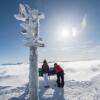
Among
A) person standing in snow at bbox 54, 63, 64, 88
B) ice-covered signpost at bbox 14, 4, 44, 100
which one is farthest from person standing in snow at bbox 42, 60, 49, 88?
ice-covered signpost at bbox 14, 4, 44, 100

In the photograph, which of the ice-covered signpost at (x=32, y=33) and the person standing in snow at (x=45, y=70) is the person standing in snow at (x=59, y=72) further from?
the ice-covered signpost at (x=32, y=33)

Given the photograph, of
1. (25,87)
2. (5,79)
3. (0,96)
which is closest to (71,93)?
(25,87)

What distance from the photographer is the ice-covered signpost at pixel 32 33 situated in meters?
10.2

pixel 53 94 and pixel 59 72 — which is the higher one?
pixel 59 72

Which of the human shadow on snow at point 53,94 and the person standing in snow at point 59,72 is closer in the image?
the human shadow on snow at point 53,94

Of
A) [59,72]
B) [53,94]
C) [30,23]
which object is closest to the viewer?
[30,23]

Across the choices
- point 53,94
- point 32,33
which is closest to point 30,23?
point 32,33

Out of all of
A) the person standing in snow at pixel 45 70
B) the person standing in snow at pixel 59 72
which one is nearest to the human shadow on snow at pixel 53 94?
the person standing in snow at pixel 45 70

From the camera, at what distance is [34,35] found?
10.7 meters

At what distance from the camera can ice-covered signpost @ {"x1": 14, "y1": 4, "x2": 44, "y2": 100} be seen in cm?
1021

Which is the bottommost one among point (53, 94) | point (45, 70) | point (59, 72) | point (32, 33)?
point (53, 94)

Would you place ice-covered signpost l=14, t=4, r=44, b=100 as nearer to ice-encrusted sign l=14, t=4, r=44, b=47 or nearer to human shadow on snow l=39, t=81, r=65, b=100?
ice-encrusted sign l=14, t=4, r=44, b=47

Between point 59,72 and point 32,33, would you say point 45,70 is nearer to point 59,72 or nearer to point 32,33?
point 59,72

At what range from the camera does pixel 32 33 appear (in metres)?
10.5
